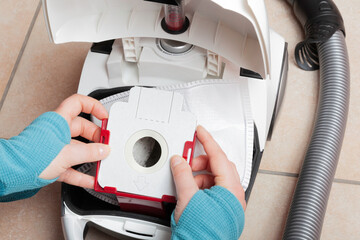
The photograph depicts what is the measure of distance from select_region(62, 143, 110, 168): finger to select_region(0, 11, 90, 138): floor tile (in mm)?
330

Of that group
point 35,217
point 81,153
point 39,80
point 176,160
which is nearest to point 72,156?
point 81,153

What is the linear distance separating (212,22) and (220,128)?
0.15 meters

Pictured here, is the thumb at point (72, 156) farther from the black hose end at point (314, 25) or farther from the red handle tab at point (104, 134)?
the black hose end at point (314, 25)

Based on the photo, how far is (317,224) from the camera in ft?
2.55

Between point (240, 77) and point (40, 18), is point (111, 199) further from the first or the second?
point (40, 18)

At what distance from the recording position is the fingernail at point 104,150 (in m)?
0.64

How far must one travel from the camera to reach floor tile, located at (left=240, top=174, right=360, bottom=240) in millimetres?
831

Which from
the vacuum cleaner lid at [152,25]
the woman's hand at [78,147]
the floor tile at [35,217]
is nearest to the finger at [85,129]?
the woman's hand at [78,147]

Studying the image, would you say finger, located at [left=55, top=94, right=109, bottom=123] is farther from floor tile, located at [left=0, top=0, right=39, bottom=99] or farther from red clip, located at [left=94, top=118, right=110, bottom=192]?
floor tile, located at [left=0, top=0, right=39, bottom=99]

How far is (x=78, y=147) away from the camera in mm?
630

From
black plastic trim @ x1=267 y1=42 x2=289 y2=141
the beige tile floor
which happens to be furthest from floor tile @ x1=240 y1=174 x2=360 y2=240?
black plastic trim @ x1=267 y1=42 x2=289 y2=141

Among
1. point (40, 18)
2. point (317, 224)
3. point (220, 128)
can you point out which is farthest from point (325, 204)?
point (40, 18)

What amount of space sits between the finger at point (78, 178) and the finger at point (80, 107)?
0.07 meters

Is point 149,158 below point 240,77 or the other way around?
below
